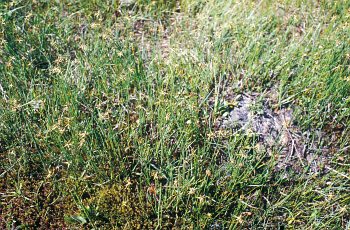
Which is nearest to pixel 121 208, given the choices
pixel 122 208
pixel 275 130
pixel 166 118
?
pixel 122 208

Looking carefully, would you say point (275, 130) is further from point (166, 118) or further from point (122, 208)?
point (122, 208)

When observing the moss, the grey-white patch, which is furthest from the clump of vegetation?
the grey-white patch

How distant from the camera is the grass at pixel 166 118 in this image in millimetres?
2740

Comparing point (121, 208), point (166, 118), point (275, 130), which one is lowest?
point (121, 208)

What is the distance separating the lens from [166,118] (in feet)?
9.43

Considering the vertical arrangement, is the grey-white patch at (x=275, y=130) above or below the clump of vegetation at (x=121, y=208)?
above

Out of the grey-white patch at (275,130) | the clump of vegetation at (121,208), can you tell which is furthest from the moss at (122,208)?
the grey-white patch at (275,130)

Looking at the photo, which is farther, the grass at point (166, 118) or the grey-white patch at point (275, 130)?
the grey-white patch at point (275, 130)

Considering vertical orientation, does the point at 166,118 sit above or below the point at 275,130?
above

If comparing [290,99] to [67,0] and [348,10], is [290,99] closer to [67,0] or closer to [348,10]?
[348,10]

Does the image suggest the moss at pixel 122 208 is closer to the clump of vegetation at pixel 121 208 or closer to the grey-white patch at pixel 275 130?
the clump of vegetation at pixel 121 208

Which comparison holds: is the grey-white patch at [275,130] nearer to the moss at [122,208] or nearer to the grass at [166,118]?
the grass at [166,118]

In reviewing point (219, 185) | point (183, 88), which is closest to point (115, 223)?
point (219, 185)

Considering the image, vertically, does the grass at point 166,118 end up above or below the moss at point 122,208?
above
